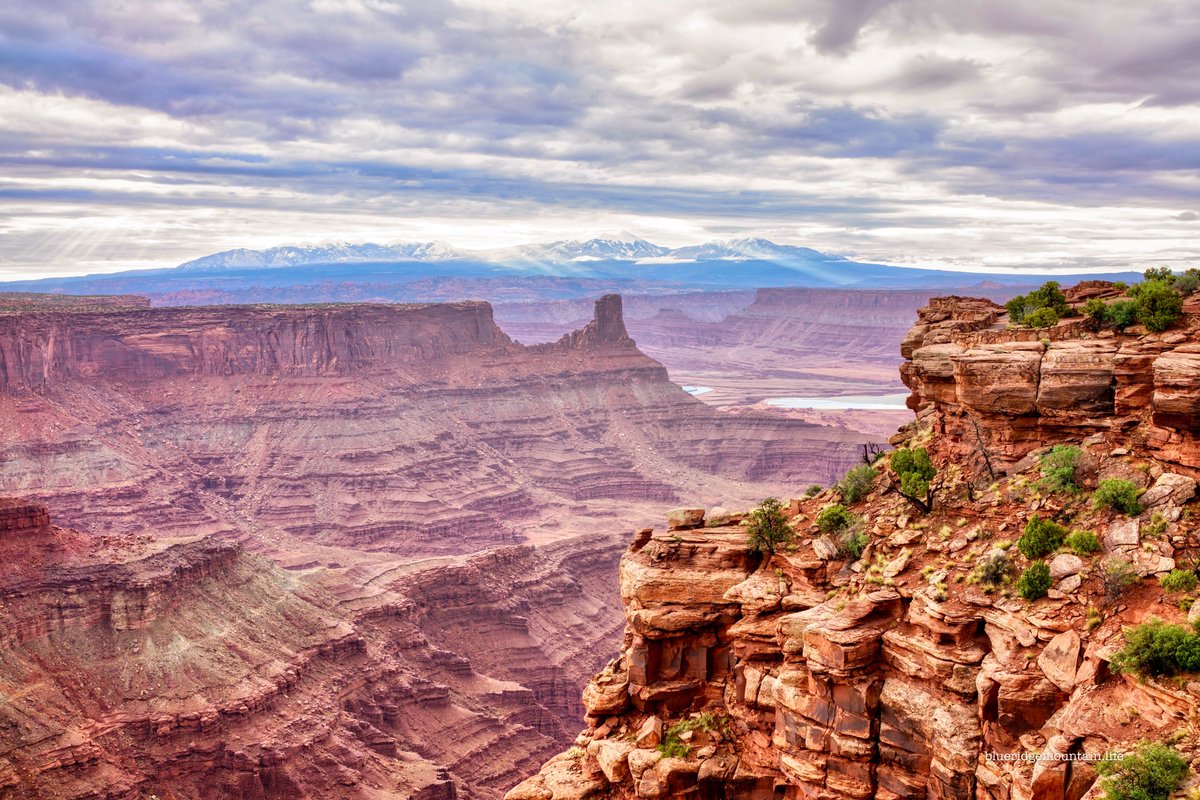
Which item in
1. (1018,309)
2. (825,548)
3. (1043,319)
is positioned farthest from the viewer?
(1018,309)

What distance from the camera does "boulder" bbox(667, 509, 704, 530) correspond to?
101 feet

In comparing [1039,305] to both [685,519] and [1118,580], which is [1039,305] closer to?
[685,519]

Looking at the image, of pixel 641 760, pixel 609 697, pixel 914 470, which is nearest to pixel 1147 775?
pixel 914 470

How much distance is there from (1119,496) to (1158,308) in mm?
6096

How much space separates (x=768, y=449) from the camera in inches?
7579

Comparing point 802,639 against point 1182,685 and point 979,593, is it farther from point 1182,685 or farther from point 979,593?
Result: point 1182,685

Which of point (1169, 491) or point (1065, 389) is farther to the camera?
point (1065, 389)

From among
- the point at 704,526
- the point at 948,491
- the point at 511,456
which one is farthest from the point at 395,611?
the point at 511,456

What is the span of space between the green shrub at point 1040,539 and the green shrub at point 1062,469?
1329mm

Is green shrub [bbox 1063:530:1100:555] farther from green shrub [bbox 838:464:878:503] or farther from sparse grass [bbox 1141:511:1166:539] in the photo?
green shrub [bbox 838:464:878:503]

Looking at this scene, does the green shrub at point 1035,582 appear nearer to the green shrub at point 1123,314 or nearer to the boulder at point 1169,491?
the boulder at point 1169,491

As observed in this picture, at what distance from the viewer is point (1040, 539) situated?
76.4ft

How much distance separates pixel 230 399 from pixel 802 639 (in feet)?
554

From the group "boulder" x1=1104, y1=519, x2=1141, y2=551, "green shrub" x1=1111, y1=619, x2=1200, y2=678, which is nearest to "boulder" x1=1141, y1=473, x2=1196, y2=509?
"boulder" x1=1104, y1=519, x2=1141, y2=551
